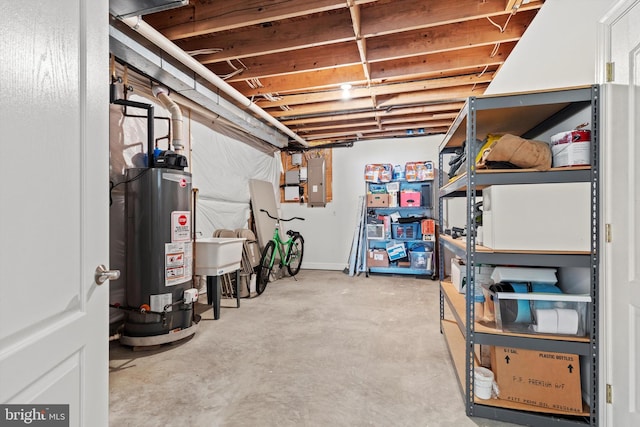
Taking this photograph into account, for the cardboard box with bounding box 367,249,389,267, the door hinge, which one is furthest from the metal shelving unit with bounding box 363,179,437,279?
the door hinge

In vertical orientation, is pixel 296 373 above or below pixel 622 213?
below

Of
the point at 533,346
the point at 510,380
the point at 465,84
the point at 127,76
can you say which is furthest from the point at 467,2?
the point at 127,76

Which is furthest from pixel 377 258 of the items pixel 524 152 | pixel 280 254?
pixel 524 152

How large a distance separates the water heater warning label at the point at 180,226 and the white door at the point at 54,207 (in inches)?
72.4

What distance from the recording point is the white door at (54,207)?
0.63 meters

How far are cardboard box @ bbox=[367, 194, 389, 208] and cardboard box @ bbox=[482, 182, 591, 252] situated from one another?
4.02m

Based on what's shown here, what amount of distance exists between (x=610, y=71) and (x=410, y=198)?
415 centimetres

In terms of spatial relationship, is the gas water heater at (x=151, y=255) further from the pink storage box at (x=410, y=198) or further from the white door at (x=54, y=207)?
the pink storage box at (x=410, y=198)

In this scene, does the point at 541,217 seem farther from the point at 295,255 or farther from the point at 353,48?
the point at 295,255

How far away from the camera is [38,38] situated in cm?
71

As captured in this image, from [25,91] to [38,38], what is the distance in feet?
0.47

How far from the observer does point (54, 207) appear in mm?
756

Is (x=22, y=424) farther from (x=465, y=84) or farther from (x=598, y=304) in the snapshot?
(x=465, y=84)

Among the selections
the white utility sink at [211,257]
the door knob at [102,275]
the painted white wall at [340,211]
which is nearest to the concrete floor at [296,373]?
the white utility sink at [211,257]
